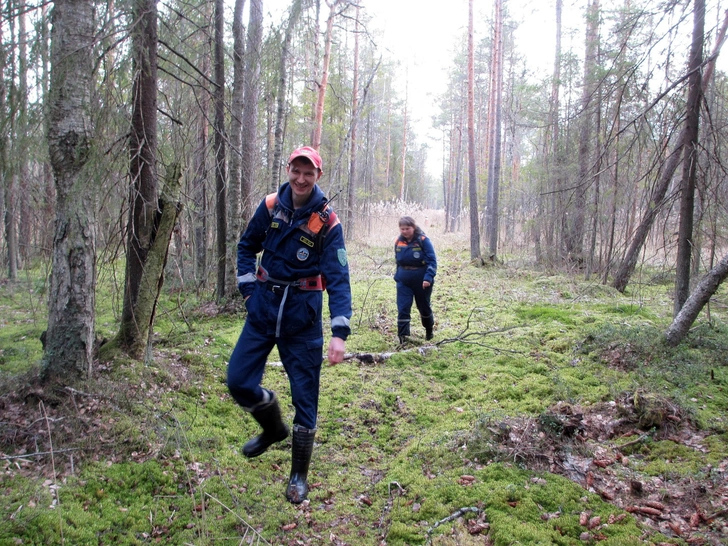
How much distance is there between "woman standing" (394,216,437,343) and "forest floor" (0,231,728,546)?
1289 millimetres

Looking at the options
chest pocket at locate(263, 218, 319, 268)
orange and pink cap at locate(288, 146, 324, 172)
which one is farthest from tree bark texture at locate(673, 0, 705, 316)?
chest pocket at locate(263, 218, 319, 268)

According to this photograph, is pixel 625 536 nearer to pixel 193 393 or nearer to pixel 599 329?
pixel 193 393

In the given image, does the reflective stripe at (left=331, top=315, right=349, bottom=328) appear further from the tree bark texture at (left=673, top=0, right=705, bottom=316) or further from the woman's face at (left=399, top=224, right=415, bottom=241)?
the tree bark texture at (left=673, top=0, right=705, bottom=316)

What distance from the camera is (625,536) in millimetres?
2723

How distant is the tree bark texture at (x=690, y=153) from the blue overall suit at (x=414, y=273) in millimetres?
3207

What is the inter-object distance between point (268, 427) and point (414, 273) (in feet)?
13.4

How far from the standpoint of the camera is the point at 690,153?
5.56 metres

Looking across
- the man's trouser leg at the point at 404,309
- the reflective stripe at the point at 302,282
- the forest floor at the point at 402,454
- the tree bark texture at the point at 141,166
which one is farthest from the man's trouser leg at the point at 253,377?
the man's trouser leg at the point at 404,309

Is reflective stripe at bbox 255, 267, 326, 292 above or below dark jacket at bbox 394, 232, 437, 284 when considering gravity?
below

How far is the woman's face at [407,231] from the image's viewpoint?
6.94 meters

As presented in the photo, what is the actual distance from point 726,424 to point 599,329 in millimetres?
2754

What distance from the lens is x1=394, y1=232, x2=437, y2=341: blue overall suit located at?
7051 mm

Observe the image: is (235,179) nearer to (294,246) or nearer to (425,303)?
(425,303)

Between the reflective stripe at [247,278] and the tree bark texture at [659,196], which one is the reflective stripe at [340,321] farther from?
the tree bark texture at [659,196]
